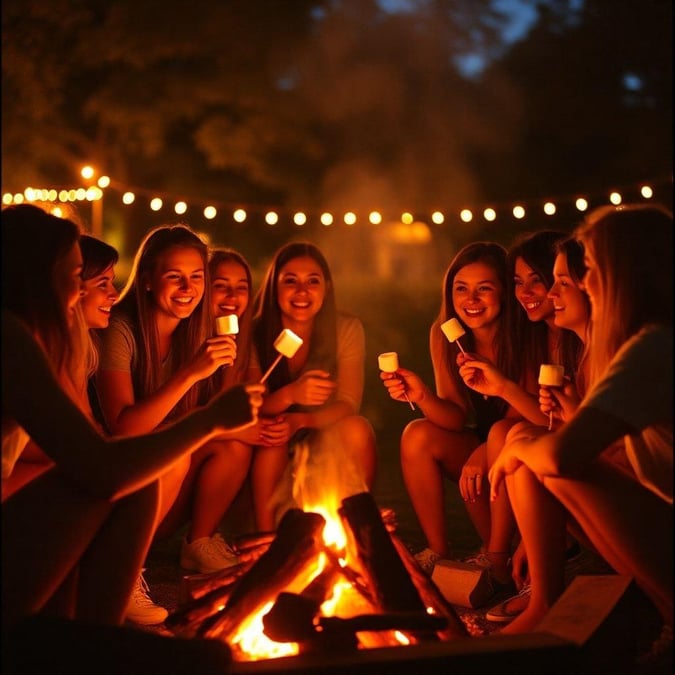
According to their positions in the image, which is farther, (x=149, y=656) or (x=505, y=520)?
(x=505, y=520)

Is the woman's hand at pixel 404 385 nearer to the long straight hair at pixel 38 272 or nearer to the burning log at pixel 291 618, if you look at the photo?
the burning log at pixel 291 618

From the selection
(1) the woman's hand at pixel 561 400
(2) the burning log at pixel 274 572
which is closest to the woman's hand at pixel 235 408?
(2) the burning log at pixel 274 572

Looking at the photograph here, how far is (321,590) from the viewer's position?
3482 mm

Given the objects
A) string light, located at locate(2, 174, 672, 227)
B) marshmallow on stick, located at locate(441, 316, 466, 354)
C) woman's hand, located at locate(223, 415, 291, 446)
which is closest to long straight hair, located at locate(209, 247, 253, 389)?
woman's hand, located at locate(223, 415, 291, 446)

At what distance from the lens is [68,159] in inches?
774

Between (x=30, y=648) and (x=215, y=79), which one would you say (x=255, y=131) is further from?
(x=30, y=648)

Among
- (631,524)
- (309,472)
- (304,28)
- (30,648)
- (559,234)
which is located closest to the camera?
(30,648)

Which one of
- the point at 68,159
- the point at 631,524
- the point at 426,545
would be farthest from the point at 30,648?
the point at 68,159

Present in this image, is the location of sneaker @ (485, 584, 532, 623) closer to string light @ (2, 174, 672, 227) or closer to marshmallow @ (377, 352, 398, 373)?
marshmallow @ (377, 352, 398, 373)

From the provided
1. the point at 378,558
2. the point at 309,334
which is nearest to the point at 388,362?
the point at 309,334

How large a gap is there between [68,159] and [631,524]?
712 inches

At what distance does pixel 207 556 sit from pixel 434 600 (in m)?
1.48

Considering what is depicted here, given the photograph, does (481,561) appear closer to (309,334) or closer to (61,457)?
(309,334)

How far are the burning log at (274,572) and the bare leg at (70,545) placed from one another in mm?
347
